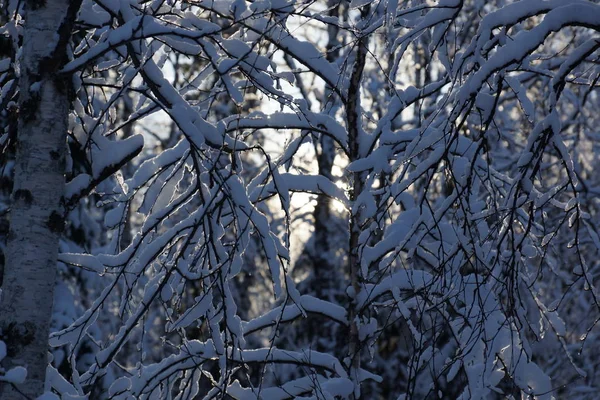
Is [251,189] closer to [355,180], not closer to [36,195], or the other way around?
[355,180]

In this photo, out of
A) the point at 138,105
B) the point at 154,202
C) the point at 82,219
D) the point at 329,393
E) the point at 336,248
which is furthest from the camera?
the point at 336,248

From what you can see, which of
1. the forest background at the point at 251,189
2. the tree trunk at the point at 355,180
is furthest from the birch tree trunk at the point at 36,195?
the tree trunk at the point at 355,180

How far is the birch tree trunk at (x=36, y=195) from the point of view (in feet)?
9.55

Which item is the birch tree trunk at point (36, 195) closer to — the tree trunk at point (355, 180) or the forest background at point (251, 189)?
the forest background at point (251, 189)

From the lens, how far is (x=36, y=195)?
2.99 m

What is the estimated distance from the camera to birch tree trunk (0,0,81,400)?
2.91m

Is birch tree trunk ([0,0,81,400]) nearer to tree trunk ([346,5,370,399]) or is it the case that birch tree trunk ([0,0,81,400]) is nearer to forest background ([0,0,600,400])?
forest background ([0,0,600,400])

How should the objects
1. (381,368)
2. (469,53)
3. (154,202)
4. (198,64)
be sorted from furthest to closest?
(198,64), (381,368), (154,202), (469,53)

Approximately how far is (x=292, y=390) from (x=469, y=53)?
2138 mm

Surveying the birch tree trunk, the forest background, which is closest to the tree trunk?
the forest background

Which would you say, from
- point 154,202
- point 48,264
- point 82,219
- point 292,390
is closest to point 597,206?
point 82,219

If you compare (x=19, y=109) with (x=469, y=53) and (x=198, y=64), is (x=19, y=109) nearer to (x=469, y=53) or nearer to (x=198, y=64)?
(x=469, y=53)

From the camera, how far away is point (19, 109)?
3076 mm

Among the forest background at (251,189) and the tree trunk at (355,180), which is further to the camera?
the tree trunk at (355,180)
